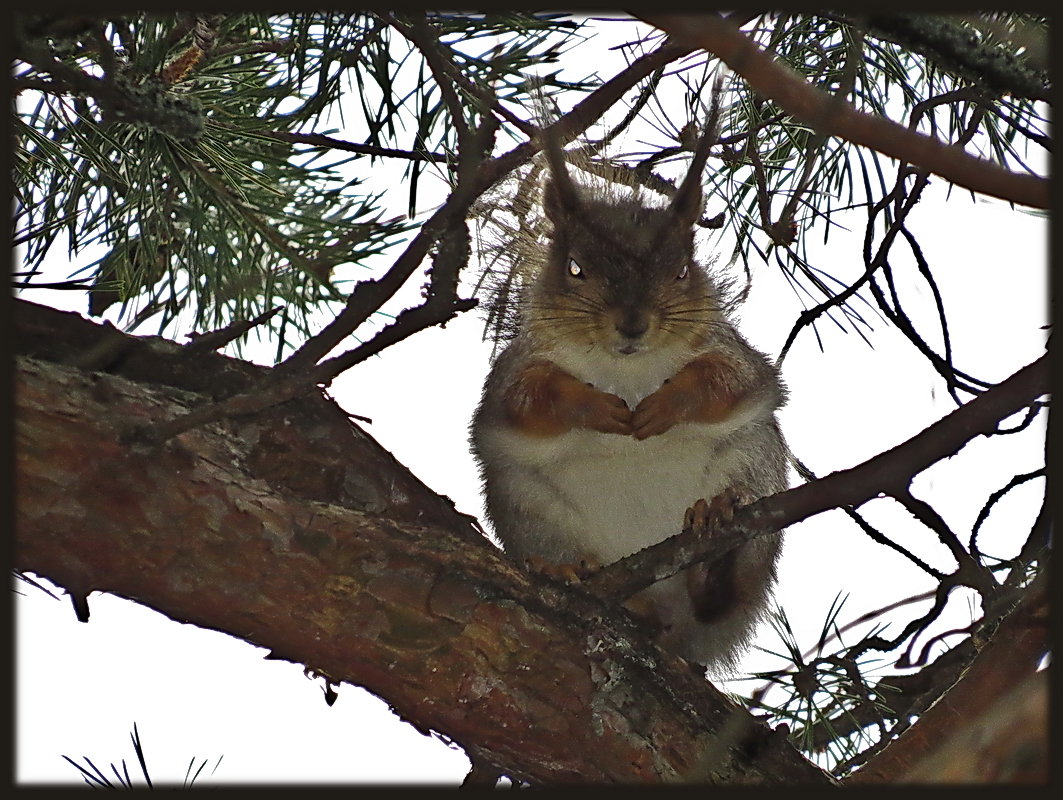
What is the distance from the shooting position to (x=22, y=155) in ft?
6.44

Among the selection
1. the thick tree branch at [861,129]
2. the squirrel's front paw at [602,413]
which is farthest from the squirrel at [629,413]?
the thick tree branch at [861,129]

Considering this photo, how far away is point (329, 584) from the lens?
1510mm

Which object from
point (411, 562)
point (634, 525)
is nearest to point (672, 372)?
point (634, 525)

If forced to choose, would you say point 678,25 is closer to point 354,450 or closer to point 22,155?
point 354,450

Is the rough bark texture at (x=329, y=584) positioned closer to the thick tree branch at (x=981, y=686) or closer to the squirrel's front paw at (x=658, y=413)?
the thick tree branch at (x=981, y=686)

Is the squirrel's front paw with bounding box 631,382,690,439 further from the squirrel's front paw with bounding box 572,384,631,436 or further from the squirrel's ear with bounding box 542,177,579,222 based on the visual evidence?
the squirrel's ear with bounding box 542,177,579,222

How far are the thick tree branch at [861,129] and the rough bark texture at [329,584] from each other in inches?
31.2

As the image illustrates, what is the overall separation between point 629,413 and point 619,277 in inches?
10.1

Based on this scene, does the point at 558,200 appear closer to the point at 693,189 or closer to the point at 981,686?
the point at 693,189

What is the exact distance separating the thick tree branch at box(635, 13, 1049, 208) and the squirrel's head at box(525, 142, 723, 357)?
0.92m

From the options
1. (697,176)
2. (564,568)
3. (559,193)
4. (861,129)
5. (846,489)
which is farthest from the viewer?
(559,193)

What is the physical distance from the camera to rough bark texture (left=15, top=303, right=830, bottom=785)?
1.43 metres

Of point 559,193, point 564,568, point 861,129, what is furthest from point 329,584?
point 559,193

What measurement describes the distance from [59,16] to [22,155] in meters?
0.51
